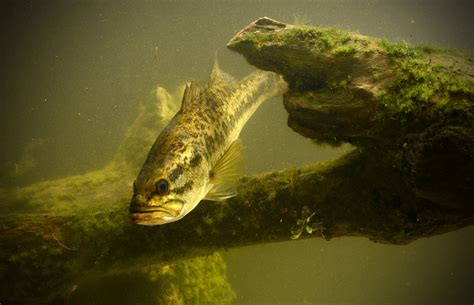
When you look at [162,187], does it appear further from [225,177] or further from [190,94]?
[190,94]

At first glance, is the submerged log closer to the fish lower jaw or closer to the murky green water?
the murky green water

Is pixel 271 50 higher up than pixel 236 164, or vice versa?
pixel 271 50

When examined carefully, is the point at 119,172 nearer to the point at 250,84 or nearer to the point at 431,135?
the point at 250,84

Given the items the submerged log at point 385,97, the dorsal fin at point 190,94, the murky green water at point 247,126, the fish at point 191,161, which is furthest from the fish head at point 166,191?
the murky green water at point 247,126

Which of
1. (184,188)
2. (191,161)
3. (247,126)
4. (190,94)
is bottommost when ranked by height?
(247,126)

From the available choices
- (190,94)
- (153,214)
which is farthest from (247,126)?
(153,214)

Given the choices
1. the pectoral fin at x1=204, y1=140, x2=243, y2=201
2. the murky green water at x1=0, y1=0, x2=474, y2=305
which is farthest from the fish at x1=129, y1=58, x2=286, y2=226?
the murky green water at x1=0, y1=0, x2=474, y2=305

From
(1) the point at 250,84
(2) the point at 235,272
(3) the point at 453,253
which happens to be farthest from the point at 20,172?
(3) the point at 453,253

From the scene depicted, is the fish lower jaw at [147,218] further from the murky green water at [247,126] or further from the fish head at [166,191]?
the murky green water at [247,126]
